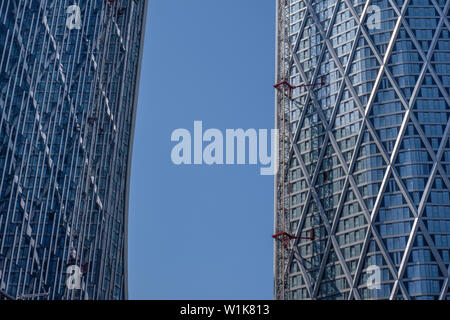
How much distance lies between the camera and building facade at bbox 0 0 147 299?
81.0 meters

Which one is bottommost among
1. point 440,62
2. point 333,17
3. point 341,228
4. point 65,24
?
point 341,228

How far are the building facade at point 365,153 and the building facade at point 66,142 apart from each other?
3505cm

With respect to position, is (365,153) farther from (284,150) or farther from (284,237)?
(284,237)

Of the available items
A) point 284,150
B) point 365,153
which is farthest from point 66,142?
point 365,153

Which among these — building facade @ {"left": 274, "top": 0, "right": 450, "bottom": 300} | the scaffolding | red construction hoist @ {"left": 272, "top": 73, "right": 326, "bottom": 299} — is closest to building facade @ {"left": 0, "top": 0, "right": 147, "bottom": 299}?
red construction hoist @ {"left": 272, "top": 73, "right": 326, "bottom": 299}

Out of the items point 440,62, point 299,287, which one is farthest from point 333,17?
point 299,287

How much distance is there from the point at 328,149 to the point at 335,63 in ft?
58.7

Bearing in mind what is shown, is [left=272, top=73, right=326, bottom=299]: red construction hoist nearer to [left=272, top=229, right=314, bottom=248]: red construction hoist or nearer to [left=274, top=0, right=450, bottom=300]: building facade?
[left=272, top=229, right=314, bottom=248]: red construction hoist

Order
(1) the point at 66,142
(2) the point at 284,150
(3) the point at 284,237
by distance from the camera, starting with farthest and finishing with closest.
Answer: (2) the point at 284,150, (3) the point at 284,237, (1) the point at 66,142

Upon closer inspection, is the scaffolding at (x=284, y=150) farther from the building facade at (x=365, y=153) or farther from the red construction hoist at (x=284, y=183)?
the building facade at (x=365, y=153)

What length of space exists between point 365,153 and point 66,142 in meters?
55.8

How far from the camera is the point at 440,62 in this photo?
137500 mm

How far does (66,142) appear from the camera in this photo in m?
105
